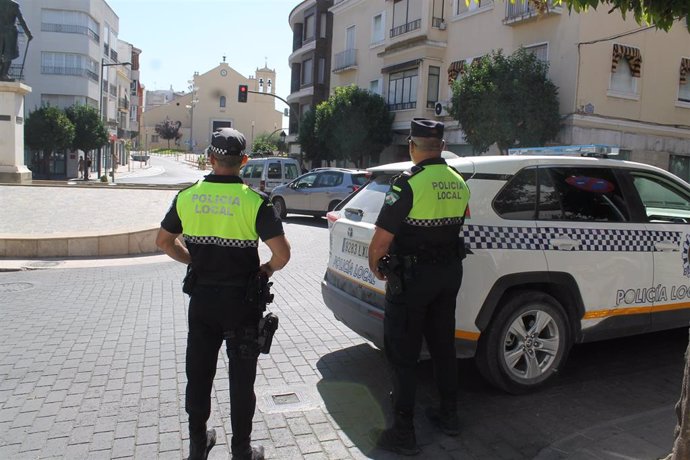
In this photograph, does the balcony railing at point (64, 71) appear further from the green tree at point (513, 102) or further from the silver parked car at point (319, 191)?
the green tree at point (513, 102)

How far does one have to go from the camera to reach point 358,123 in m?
29.9

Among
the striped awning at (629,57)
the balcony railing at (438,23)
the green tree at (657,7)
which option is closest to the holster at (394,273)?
the green tree at (657,7)

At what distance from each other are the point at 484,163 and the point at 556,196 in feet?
2.22

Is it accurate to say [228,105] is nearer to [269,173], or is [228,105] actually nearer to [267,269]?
[269,173]

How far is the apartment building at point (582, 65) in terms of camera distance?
20438mm

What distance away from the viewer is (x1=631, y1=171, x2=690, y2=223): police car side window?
16.1 ft

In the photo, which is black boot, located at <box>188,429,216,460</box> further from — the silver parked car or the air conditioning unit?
the air conditioning unit

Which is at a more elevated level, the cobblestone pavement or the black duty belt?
the black duty belt

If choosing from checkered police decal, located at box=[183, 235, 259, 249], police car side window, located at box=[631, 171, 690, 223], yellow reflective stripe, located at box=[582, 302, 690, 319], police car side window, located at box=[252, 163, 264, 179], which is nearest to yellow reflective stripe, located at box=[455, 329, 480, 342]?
yellow reflective stripe, located at box=[582, 302, 690, 319]

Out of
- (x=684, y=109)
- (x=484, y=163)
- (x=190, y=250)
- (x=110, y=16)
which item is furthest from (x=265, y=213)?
(x=110, y=16)

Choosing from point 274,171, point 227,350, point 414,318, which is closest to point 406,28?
point 274,171

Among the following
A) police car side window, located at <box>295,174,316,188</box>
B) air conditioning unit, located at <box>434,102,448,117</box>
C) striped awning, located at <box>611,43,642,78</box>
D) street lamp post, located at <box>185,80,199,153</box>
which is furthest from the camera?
street lamp post, located at <box>185,80,199,153</box>

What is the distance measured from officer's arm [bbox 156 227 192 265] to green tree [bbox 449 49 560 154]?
18.6m

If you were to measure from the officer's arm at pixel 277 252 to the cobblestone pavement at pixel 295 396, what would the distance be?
111 cm
